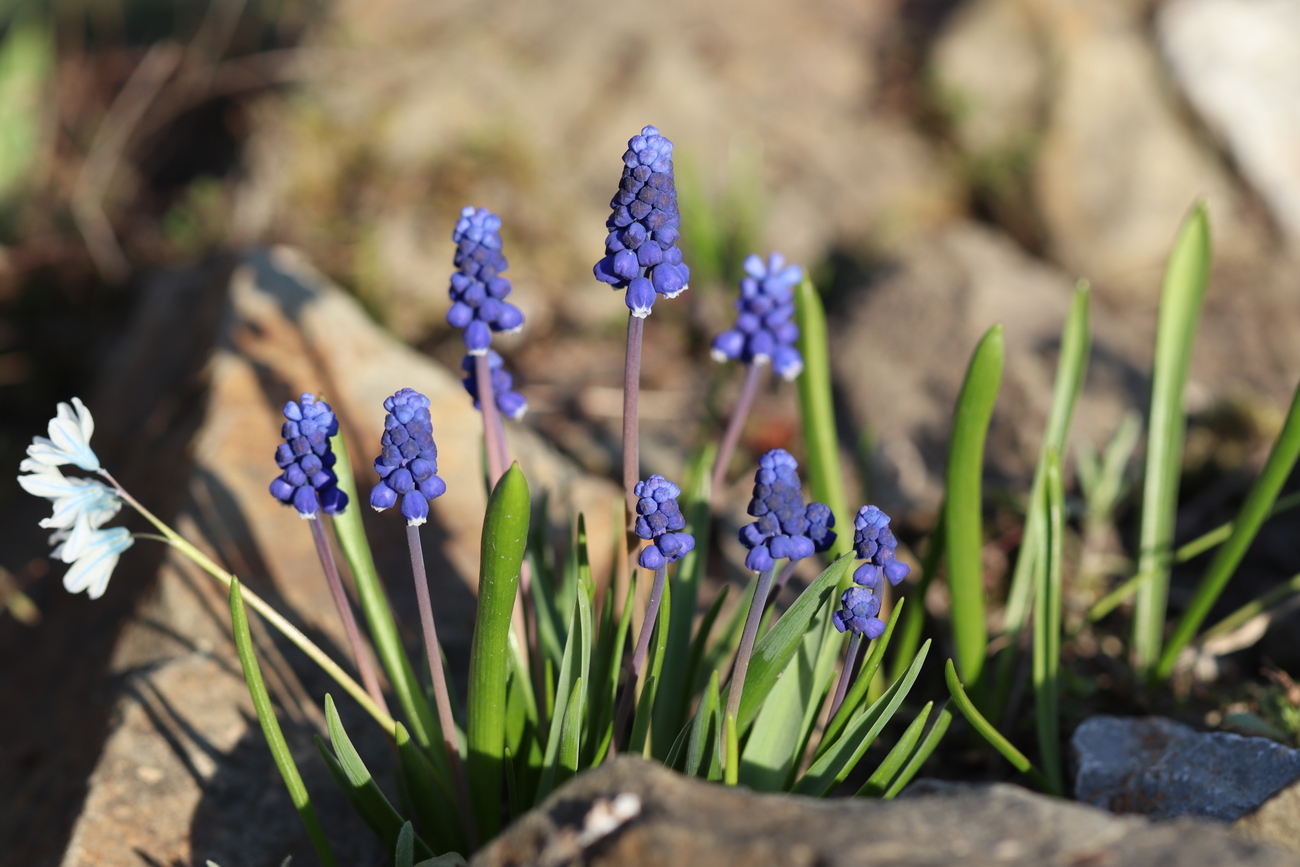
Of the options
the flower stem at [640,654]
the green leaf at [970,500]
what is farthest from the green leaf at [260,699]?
the green leaf at [970,500]

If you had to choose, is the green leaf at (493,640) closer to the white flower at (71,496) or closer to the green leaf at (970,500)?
the white flower at (71,496)

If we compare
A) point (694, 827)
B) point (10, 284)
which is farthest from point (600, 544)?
point (10, 284)

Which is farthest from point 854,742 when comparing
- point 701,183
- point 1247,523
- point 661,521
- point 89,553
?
point 701,183

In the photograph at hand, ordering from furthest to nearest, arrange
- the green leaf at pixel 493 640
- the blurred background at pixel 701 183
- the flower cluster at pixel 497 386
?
1. the blurred background at pixel 701 183
2. the flower cluster at pixel 497 386
3. the green leaf at pixel 493 640

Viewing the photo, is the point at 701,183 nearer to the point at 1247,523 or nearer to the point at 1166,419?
the point at 1166,419

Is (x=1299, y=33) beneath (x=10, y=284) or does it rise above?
above

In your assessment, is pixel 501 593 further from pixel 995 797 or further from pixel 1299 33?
pixel 1299 33

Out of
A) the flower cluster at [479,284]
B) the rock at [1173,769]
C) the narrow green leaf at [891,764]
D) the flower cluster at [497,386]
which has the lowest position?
the rock at [1173,769]
